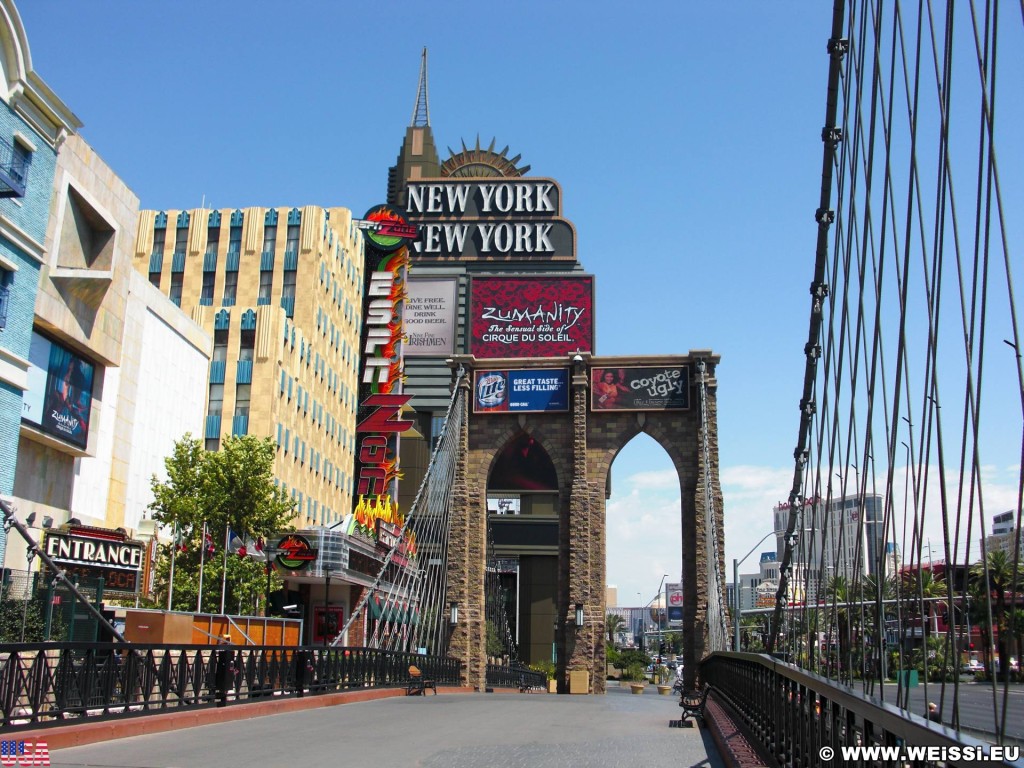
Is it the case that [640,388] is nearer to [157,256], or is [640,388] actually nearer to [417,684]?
[417,684]

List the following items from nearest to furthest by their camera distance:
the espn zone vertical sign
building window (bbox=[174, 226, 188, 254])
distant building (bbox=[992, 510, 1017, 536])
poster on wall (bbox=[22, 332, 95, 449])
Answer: poster on wall (bbox=[22, 332, 95, 449]), the espn zone vertical sign, building window (bbox=[174, 226, 188, 254]), distant building (bbox=[992, 510, 1017, 536])

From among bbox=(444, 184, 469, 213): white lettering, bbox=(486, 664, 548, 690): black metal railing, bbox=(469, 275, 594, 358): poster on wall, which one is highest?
bbox=(444, 184, 469, 213): white lettering

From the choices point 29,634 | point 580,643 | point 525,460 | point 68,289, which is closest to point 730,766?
point 29,634

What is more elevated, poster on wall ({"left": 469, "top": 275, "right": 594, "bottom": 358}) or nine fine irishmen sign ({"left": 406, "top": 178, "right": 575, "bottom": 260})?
nine fine irishmen sign ({"left": 406, "top": 178, "right": 575, "bottom": 260})

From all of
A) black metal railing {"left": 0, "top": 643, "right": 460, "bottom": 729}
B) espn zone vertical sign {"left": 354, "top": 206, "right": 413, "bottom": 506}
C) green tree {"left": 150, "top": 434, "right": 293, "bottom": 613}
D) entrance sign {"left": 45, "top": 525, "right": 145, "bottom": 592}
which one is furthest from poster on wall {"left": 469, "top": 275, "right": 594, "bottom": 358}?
black metal railing {"left": 0, "top": 643, "right": 460, "bottom": 729}

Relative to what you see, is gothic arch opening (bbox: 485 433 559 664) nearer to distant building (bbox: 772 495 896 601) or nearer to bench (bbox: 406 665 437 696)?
bench (bbox: 406 665 437 696)

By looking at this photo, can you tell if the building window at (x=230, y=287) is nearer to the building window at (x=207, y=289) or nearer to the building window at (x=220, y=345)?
the building window at (x=207, y=289)

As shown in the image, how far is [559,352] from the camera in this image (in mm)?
67188

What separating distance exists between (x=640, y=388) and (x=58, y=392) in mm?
25889

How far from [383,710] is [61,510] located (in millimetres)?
17152

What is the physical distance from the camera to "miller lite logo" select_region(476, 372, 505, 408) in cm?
4747

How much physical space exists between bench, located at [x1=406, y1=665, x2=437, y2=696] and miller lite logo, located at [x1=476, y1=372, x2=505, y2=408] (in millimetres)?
19123

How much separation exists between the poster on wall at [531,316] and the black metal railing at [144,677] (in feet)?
148

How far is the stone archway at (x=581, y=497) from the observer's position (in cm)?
4356
